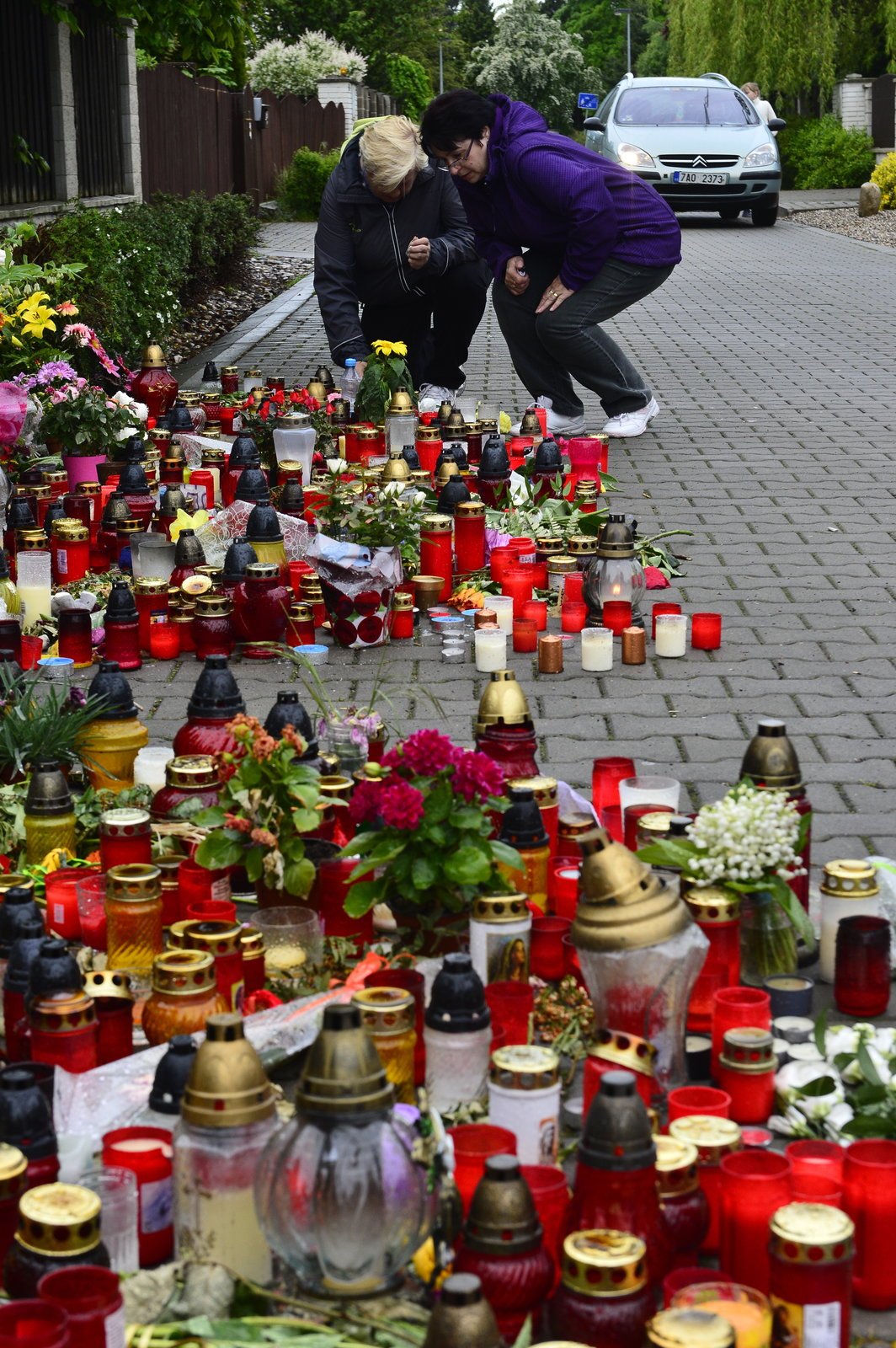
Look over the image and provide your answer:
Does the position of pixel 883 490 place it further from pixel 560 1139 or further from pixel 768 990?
pixel 560 1139

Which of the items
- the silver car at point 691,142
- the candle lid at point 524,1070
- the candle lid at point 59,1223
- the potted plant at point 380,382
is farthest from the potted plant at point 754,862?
the silver car at point 691,142

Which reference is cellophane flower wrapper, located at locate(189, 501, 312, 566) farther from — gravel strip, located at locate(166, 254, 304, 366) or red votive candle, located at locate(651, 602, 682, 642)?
gravel strip, located at locate(166, 254, 304, 366)

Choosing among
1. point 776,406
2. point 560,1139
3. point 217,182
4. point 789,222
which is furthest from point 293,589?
point 789,222

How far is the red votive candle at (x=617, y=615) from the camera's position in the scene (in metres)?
5.99

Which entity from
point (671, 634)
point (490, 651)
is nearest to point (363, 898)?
point (490, 651)

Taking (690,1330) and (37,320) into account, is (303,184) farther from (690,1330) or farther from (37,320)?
(690,1330)

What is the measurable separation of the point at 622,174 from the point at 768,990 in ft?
19.5

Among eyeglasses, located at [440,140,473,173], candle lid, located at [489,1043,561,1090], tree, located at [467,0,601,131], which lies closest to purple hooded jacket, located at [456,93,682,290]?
eyeglasses, located at [440,140,473,173]

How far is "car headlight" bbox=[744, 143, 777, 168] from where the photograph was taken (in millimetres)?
22078

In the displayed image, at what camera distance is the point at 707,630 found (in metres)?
5.82

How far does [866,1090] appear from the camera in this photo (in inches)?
114

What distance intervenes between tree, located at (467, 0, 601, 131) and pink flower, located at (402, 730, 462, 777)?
196 ft

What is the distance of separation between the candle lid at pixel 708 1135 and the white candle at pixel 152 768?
1791mm

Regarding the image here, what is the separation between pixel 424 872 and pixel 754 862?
614 mm
